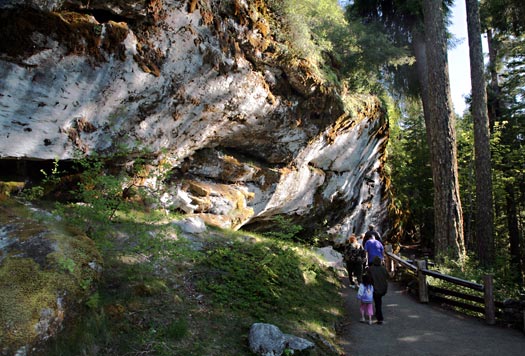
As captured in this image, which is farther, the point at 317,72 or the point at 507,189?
the point at 507,189

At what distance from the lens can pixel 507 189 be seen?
64.8 feet

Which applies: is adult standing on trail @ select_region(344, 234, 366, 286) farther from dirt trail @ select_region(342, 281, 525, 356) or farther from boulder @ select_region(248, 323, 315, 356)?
boulder @ select_region(248, 323, 315, 356)

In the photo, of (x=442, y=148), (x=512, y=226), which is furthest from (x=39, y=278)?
(x=512, y=226)

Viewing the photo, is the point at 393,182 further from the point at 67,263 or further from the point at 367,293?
the point at 67,263

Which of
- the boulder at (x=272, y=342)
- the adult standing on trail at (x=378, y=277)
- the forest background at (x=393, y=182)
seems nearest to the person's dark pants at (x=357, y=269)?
the forest background at (x=393, y=182)

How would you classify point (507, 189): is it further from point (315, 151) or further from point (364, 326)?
point (364, 326)

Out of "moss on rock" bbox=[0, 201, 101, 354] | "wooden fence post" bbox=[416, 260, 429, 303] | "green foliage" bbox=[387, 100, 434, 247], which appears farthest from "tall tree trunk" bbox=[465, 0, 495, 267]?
"moss on rock" bbox=[0, 201, 101, 354]

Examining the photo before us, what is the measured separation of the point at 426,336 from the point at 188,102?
708cm

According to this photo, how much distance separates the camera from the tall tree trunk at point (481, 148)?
12984 mm

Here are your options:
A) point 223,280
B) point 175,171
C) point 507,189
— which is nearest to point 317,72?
point 175,171

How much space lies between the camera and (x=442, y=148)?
41.8ft

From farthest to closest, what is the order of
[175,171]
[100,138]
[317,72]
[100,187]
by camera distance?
[317,72] < [175,171] < [100,138] < [100,187]

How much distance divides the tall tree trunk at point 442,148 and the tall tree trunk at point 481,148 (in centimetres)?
124

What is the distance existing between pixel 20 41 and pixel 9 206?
2646 mm
